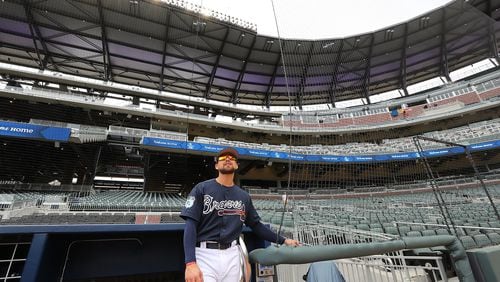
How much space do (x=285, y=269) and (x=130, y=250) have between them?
197 centimetres

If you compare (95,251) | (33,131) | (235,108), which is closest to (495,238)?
(95,251)

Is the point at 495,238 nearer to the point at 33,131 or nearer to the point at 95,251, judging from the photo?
the point at 95,251

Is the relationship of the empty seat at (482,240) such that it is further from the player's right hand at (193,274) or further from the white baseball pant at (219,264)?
the player's right hand at (193,274)

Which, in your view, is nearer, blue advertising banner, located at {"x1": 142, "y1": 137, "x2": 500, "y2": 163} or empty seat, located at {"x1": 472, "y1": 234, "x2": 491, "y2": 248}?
empty seat, located at {"x1": 472, "y1": 234, "x2": 491, "y2": 248}

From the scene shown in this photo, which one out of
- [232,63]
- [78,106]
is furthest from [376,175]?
[78,106]

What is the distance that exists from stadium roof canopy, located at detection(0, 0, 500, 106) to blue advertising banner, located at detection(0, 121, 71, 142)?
34.8 ft

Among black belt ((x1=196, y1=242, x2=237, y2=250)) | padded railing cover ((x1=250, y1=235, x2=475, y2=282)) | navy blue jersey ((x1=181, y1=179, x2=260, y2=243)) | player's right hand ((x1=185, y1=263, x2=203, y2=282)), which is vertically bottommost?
player's right hand ((x1=185, y1=263, x2=203, y2=282))

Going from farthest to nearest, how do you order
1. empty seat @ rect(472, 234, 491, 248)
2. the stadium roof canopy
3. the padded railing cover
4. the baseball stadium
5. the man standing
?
the stadium roof canopy
the baseball stadium
empty seat @ rect(472, 234, 491, 248)
the man standing
the padded railing cover

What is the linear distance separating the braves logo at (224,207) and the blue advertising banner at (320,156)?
1605 centimetres

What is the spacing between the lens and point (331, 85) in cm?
3064

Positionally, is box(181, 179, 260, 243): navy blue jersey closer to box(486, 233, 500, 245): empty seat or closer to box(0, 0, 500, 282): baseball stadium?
box(486, 233, 500, 245): empty seat

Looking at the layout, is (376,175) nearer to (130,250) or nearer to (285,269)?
(285,269)

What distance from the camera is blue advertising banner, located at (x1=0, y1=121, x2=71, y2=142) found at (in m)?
14.1

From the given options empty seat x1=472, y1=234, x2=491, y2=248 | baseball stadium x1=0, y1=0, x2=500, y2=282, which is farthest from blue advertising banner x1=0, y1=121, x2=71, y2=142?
empty seat x1=472, y1=234, x2=491, y2=248
